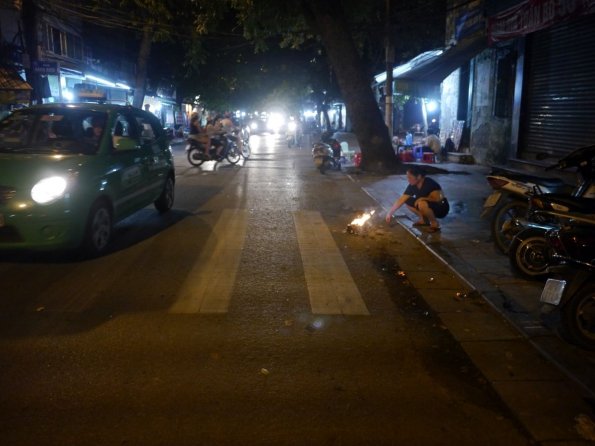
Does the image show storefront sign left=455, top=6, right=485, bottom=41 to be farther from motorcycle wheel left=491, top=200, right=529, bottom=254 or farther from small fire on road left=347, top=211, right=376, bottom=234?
motorcycle wheel left=491, top=200, right=529, bottom=254

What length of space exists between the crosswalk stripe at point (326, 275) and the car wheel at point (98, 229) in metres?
2.56

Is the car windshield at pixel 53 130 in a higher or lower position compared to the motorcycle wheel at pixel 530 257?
higher

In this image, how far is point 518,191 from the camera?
7176 mm

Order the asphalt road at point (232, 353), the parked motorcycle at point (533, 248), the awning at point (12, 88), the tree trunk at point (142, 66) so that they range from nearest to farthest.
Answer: the asphalt road at point (232, 353)
the parked motorcycle at point (533, 248)
the awning at point (12, 88)
the tree trunk at point (142, 66)

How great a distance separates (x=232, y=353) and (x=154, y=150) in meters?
5.71

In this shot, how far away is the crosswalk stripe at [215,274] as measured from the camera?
17.8 ft

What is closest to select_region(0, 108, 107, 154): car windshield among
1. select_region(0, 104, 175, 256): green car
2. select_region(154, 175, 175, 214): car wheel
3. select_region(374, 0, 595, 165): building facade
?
select_region(0, 104, 175, 256): green car

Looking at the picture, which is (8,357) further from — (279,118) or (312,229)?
(279,118)

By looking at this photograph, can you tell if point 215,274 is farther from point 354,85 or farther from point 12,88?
point 12,88

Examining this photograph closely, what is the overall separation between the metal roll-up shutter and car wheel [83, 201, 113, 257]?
977 cm

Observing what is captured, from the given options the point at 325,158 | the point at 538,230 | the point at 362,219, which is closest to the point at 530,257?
the point at 538,230

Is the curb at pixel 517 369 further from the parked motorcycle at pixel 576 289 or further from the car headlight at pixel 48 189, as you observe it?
the car headlight at pixel 48 189

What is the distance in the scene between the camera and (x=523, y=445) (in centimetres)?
319

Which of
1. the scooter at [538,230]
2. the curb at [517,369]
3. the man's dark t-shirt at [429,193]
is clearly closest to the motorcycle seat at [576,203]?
the scooter at [538,230]
